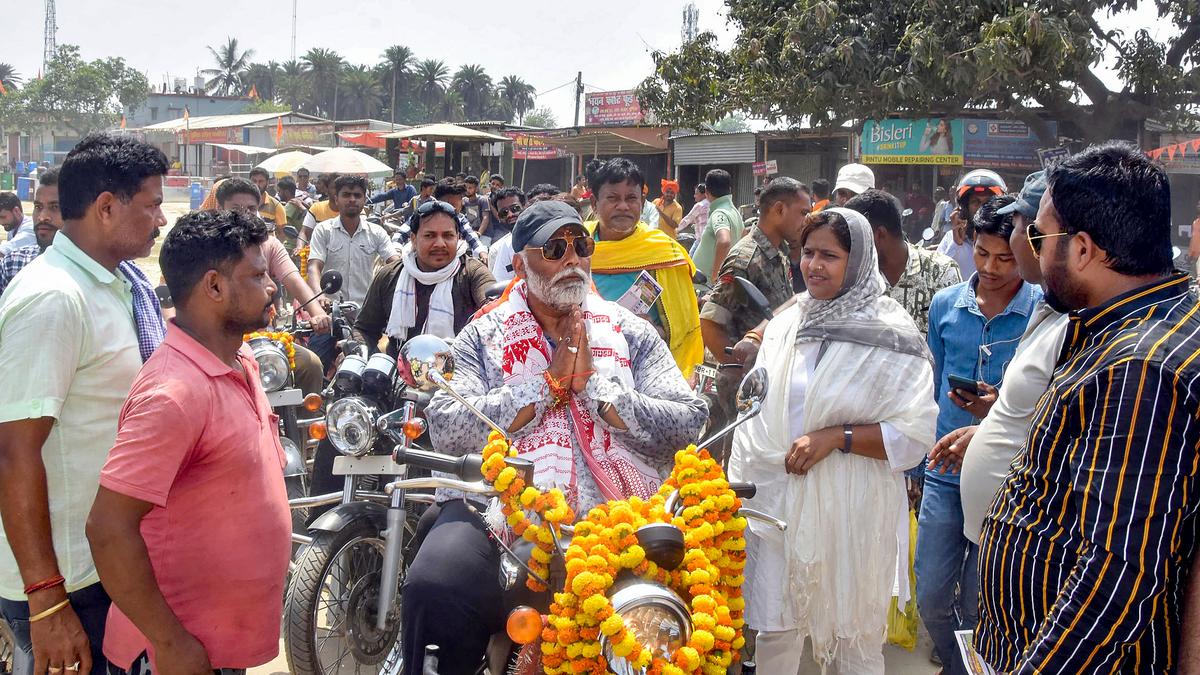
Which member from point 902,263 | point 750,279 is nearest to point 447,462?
point 750,279

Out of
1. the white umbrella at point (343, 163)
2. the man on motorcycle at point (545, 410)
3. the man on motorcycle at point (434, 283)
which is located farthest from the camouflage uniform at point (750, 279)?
the white umbrella at point (343, 163)

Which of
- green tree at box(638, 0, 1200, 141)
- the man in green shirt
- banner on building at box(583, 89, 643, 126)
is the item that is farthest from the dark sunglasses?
banner on building at box(583, 89, 643, 126)

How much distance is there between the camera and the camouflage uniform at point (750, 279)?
467 cm

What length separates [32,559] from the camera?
2.40 m

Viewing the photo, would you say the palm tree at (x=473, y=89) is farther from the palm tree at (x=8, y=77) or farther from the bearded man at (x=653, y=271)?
the bearded man at (x=653, y=271)

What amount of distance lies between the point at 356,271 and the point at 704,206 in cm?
680

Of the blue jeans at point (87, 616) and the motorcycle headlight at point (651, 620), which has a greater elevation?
the motorcycle headlight at point (651, 620)

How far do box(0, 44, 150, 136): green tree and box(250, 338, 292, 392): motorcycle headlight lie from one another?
69235 millimetres

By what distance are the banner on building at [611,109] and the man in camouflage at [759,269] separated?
1252 inches

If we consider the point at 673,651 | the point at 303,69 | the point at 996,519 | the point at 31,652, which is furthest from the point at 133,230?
the point at 303,69

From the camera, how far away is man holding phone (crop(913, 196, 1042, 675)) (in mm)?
3705

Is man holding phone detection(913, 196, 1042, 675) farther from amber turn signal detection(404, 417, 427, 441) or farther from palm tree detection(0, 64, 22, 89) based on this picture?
palm tree detection(0, 64, 22, 89)

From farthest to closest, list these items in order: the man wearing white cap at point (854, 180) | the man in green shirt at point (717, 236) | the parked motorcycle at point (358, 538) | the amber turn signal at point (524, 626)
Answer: the man in green shirt at point (717, 236) < the man wearing white cap at point (854, 180) < the parked motorcycle at point (358, 538) < the amber turn signal at point (524, 626)

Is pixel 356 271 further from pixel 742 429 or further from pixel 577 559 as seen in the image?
pixel 577 559
